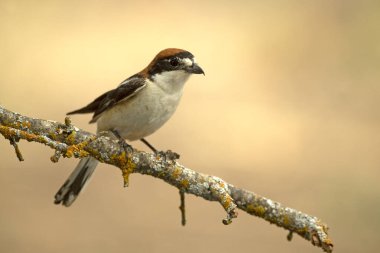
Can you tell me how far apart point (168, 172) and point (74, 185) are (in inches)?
61.4

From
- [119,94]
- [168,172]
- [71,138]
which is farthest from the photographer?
[119,94]

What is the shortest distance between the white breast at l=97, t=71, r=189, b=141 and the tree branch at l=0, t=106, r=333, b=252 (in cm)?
84

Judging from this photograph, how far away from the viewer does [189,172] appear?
14.4 feet

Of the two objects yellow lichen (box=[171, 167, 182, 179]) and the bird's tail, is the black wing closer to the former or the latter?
the bird's tail

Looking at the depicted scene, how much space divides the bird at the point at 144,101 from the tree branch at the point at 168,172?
2.84 feet

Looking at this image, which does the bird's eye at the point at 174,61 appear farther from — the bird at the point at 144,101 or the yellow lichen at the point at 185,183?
the yellow lichen at the point at 185,183

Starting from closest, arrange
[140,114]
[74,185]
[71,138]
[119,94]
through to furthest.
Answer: [71,138] → [140,114] → [119,94] → [74,185]

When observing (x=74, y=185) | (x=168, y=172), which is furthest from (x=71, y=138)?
(x=74, y=185)

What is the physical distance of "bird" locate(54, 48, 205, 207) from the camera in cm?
527

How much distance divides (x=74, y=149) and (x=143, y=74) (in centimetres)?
193

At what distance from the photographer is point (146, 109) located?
525 centimetres

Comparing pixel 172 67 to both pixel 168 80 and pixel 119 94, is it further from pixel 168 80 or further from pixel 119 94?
pixel 119 94

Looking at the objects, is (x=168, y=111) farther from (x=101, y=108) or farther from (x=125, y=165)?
(x=125, y=165)

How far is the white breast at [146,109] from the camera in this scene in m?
5.25
